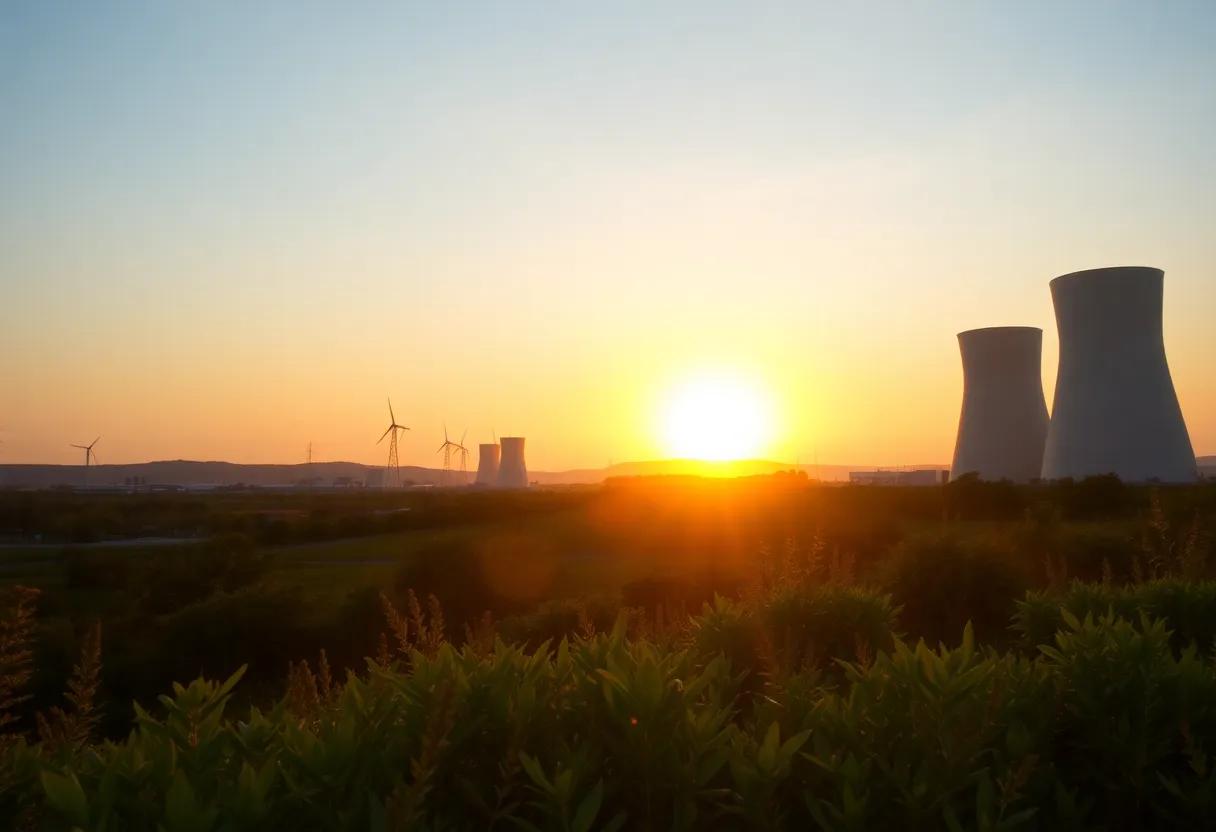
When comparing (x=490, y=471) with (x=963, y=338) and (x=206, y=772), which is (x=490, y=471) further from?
(x=206, y=772)

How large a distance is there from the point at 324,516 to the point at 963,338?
31228 millimetres

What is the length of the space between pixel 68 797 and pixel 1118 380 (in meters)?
37.7

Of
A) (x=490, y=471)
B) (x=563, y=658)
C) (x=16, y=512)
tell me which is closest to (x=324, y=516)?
(x=16, y=512)

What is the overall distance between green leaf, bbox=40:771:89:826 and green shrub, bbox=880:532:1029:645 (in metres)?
8.11

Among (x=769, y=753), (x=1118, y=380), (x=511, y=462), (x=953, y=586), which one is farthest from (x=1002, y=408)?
(x=511, y=462)

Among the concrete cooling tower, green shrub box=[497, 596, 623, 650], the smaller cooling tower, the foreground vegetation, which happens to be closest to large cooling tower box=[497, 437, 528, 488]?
the smaller cooling tower

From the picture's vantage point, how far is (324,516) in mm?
42469

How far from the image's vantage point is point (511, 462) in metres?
102

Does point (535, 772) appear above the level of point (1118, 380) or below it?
below

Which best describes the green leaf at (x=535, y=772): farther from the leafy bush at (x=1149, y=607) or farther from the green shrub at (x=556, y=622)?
the green shrub at (x=556, y=622)

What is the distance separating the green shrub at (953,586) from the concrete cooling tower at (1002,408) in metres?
33.1

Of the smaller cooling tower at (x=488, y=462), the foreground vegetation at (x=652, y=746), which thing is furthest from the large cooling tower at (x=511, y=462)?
the foreground vegetation at (x=652, y=746)

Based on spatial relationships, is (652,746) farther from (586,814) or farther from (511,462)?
(511,462)

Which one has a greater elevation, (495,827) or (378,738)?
(378,738)
